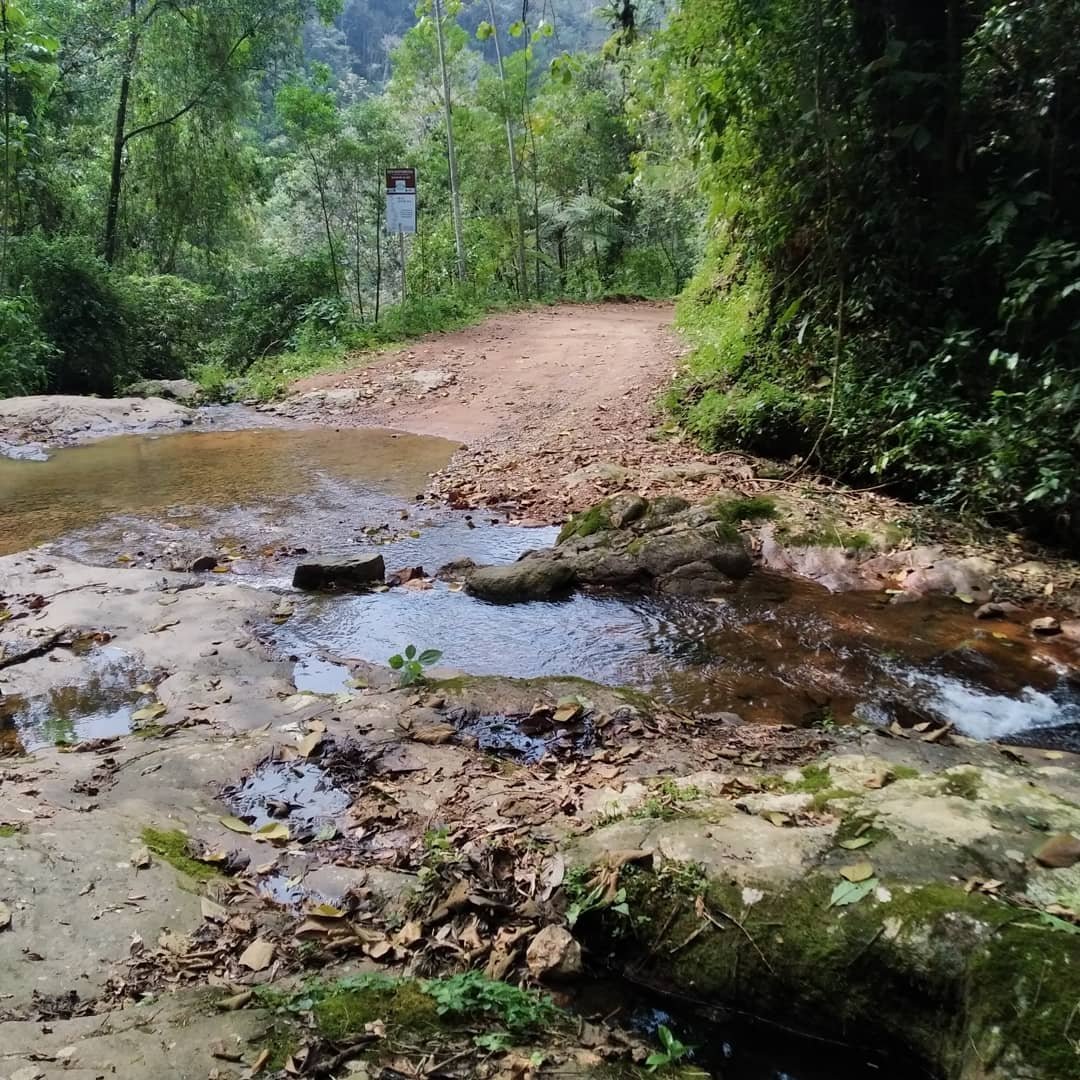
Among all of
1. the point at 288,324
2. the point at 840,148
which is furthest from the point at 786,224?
the point at 288,324

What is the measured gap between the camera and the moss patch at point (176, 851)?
3.01m

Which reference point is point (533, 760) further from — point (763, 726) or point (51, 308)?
point (51, 308)

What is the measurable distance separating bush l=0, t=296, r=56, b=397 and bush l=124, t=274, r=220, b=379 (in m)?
2.09

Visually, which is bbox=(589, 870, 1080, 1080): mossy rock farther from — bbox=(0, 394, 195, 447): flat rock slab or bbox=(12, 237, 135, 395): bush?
bbox=(12, 237, 135, 395): bush

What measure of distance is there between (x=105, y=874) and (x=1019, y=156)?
8779mm

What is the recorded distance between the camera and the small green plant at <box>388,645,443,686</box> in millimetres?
4629

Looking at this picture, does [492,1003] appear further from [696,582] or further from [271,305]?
[271,305]

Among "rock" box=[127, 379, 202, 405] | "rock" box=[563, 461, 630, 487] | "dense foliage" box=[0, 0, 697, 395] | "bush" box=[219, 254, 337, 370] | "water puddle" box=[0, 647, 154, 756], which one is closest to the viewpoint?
"water puddle" box=[0, 647, 154, 756]

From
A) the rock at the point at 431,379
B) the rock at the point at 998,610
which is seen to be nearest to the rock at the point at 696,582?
the rock at the point at 998,610

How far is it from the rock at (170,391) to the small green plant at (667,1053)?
14.4 metres

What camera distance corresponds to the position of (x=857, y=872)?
2.64 m

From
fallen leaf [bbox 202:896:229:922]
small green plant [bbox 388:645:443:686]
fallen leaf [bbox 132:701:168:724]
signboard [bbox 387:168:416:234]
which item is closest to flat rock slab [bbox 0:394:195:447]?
signboard [bbox 387:168:416:234]

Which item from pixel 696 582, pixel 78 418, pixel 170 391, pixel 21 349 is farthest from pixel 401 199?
pixel 696 582

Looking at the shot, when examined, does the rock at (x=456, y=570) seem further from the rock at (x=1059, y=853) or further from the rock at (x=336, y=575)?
the rock at (x=1059, y=853)
